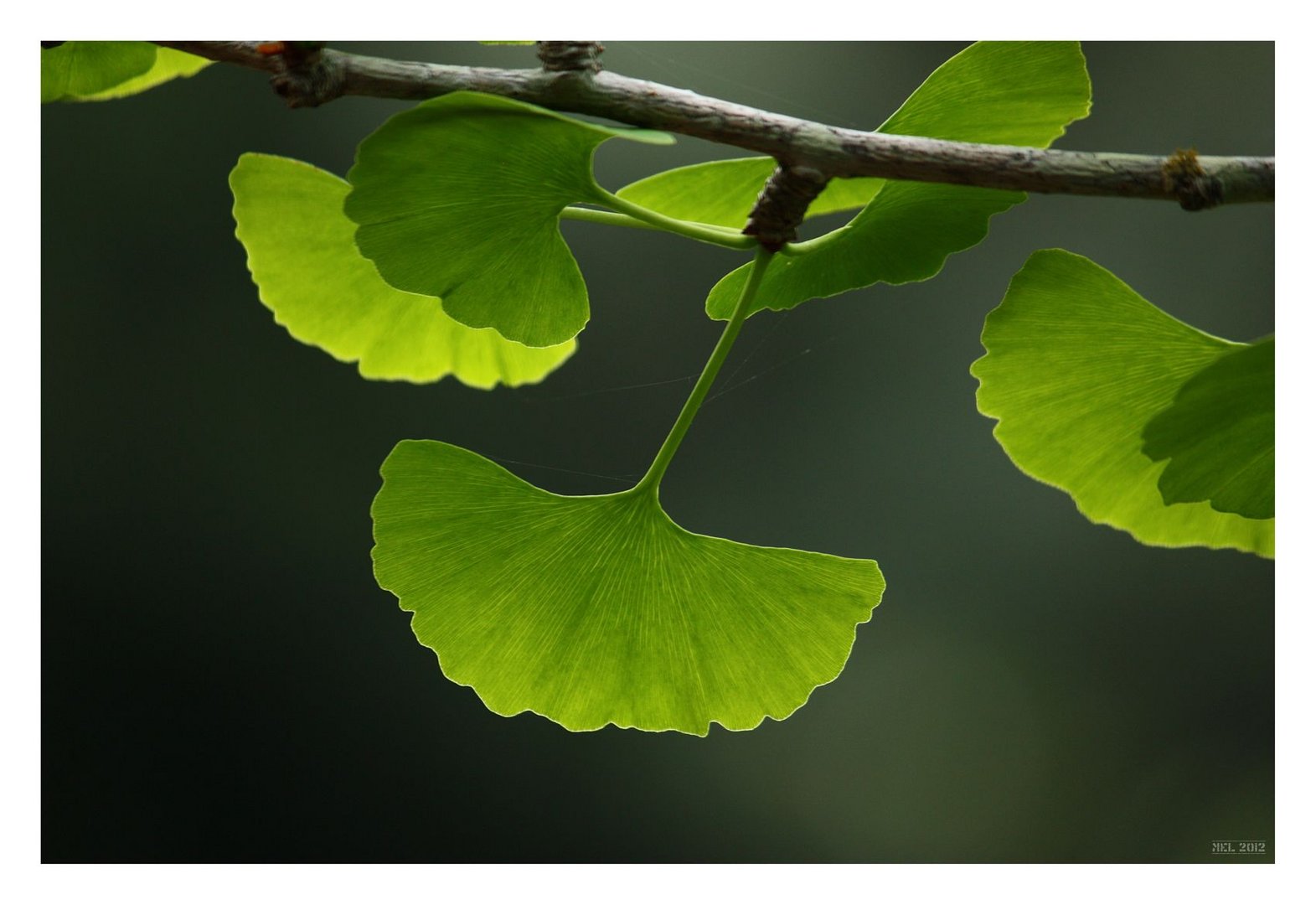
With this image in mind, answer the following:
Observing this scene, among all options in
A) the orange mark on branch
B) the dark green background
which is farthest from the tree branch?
the dark green background

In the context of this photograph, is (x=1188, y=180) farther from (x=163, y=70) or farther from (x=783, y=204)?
(x=163, y=70)

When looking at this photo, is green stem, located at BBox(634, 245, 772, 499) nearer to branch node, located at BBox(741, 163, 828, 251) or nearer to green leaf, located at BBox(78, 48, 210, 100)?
branch node, located at BBox(741, 163, 828, 251)

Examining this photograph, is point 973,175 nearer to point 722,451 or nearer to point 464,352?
point 464,352

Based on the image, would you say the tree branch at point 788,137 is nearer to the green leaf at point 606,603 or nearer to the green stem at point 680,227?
the green stem at point 680,227

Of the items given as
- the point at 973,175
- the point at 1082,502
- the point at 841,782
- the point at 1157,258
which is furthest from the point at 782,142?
the point at 841,782

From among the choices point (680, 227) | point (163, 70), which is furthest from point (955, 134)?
point (163, 70)
